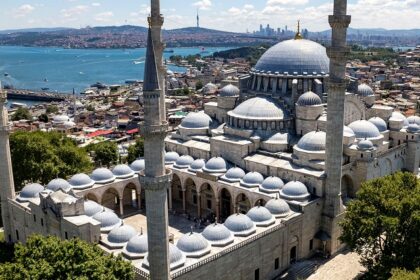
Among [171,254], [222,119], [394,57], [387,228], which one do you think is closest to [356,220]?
[387,228]

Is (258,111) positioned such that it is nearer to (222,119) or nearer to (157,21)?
(222,119)

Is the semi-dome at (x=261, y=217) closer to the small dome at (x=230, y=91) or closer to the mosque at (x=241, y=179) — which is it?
the mosque at (x=241, y=179)

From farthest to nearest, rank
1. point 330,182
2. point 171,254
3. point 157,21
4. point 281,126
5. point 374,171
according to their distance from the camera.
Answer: point 281,126
point 374,171
point 330,182
point 157,21
point 171,254

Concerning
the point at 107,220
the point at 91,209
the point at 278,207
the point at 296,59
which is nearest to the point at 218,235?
the point at 278,207

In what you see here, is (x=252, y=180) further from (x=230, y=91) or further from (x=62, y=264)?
(x=62, y=264)

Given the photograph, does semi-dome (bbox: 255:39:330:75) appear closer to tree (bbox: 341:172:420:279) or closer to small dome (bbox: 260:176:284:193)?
small dome (bbox: 260:176:284:193)

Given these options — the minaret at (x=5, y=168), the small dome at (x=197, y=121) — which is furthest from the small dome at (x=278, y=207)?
the minaret at (x=5, y=168)

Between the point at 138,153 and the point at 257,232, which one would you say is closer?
the point at 257,232
